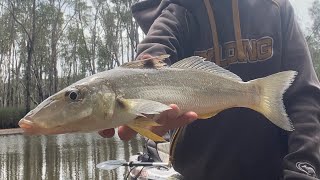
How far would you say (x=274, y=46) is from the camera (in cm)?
220

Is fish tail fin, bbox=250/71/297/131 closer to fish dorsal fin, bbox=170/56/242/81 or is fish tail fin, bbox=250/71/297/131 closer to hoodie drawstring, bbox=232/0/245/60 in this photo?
fish dorsal fin, bbox=170/56/242/81

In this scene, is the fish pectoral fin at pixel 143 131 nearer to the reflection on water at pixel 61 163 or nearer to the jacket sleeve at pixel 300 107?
the jacket sleeve at pixel 300 107

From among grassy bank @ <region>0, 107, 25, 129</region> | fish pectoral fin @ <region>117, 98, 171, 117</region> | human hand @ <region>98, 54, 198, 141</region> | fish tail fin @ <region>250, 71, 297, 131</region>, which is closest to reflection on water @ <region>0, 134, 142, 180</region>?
fish tail fin @ <region>250, 71, 297, 131</region>

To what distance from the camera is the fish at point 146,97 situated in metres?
1.59

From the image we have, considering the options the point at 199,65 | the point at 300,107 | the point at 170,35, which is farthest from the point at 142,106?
the point at 300,107

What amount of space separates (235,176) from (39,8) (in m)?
41.1

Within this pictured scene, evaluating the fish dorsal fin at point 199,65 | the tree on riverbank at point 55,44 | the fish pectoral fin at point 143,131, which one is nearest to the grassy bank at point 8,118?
the tree on riverbank at point 55,44

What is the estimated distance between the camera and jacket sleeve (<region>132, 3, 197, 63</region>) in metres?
1.98

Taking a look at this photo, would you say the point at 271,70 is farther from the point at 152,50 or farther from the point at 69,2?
the point at 69,2

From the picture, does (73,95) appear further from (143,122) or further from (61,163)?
(61,163)

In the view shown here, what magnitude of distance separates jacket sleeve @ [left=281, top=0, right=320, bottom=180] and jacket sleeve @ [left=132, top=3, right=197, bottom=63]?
0.46 m

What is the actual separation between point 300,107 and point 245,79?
0.27 metres

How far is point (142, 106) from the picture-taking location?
1.60 meters

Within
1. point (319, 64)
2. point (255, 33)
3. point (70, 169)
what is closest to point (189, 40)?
point (255, 33)
